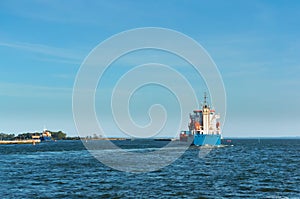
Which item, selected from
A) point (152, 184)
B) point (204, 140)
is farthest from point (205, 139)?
point (152, 184)

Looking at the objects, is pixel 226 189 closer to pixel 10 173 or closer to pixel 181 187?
pixel 181 187

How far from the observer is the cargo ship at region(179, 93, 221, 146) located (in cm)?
12719

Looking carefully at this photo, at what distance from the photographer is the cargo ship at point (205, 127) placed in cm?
12719

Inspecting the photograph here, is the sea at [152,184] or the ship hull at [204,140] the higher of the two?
the ship hull at [204,140]

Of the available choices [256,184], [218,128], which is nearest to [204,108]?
[218,128]

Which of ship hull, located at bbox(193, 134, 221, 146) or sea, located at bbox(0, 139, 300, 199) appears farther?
ship hull, located at bbox(193, 134, 221, 146)

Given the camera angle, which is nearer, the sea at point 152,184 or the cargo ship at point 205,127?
the sea at point 152,184

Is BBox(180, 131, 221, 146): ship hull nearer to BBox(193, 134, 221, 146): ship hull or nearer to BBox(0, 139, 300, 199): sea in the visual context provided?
BBox(193, 134, 221, 146): ship hull

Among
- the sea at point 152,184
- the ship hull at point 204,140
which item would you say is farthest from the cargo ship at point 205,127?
the sea at point 152,184

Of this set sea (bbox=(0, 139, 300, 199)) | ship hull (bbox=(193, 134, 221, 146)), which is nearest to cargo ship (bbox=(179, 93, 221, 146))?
ship hull (bbox=(193, 134, 221, 146))

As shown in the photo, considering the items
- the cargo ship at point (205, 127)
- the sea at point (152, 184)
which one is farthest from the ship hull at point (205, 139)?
the sea at point (152, 184)

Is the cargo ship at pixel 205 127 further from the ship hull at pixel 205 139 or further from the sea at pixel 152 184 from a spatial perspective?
the sea at pixel 152 184

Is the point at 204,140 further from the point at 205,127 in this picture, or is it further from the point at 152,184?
the point at 152,184

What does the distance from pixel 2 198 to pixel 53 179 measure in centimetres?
1240
